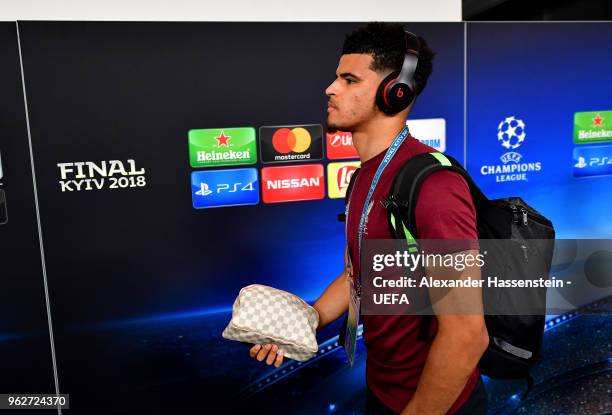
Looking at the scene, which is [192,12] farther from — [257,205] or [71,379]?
[71,379]

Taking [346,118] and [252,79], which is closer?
[346,118]

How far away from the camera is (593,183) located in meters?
2.58

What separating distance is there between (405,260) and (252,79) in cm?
122

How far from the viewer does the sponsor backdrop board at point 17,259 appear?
6.16 ft

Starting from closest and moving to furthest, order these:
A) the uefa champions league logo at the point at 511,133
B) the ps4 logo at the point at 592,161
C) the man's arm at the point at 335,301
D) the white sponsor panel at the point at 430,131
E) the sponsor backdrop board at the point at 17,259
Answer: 1. the man's arm at the point at 335,301
2. the sponsor backdrop board at the point at 17,259
3. the white sponsor panel at the point at 430,131
4. the uefa champions league logo at the point at 511,133
5. the ps4 logo at the point at 592,161

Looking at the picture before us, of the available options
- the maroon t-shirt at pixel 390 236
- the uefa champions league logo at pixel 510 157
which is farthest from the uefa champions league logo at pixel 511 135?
the maroon t-shirt at pixel 390 236

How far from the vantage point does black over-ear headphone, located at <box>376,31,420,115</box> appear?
1.32 m

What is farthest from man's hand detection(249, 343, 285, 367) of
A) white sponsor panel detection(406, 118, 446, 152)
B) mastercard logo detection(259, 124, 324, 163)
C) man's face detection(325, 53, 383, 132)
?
white sponsor panel detection(406, 118, 446, 152)

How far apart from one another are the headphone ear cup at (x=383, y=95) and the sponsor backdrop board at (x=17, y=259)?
1368 mm

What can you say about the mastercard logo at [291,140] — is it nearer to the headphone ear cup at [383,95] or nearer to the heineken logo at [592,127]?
the headphone ear cup at [383,95]

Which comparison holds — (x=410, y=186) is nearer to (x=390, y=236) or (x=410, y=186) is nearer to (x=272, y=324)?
(x=390, y=236)

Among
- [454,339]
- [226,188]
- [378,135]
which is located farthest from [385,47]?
[226,188]

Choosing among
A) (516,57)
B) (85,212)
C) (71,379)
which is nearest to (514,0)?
(516,57)

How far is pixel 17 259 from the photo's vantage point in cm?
196
